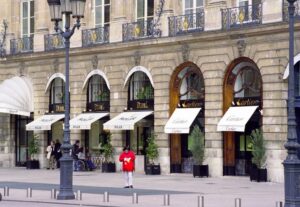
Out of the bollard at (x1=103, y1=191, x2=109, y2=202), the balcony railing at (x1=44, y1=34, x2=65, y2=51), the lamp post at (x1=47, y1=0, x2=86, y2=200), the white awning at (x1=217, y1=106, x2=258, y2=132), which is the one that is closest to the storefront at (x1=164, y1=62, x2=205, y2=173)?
the white awning at (x1=217, y1=106, x2=258, y2=132)

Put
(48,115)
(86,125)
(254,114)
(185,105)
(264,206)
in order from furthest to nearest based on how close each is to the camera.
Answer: (48,115) < (86,125) < (185,105) < (254,114) < (264,206)

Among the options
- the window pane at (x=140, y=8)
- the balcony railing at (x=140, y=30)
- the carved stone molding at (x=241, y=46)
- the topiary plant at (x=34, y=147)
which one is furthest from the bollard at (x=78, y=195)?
the topiary plant at (x=34, y=147)

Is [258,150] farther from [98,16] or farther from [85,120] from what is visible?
[98,16]

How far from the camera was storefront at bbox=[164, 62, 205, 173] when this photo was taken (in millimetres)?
45281

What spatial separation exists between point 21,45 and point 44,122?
5.86 m

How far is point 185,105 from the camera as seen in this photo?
4619 cm

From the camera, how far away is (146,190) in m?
35.4

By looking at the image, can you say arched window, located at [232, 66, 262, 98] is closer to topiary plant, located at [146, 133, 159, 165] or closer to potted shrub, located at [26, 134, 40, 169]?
topiary plant, located at [146, 133, 159, 165]

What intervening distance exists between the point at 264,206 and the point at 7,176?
2285 centimetres

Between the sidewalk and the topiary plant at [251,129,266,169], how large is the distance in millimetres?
979

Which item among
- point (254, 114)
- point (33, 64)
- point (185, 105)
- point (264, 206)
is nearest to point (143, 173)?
point (185, 105)

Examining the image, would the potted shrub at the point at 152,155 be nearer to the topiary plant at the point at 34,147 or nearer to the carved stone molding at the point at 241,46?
the carved stone molding at the point at 241,46

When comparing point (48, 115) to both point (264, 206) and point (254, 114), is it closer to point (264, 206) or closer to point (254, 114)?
point (254, 114)

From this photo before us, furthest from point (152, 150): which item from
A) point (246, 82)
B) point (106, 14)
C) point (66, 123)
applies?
point (66, 123)
